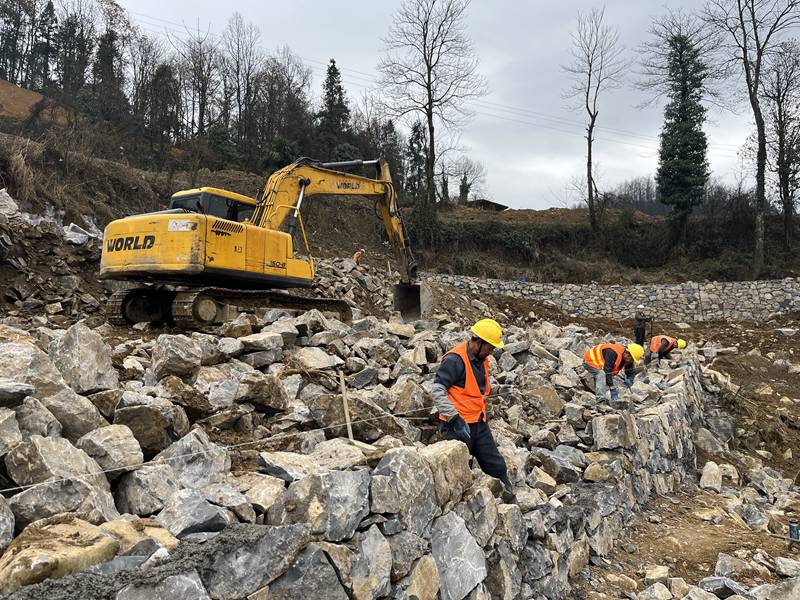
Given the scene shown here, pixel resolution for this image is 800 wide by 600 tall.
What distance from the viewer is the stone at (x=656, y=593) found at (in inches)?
182

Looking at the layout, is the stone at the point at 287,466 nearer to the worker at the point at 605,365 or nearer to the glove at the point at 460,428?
the glove at the point at 460,428

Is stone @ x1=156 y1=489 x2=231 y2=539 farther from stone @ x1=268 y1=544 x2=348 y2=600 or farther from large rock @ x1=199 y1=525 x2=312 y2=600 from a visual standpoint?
stone @ x1=268 y1=544 x2=348 y2=600

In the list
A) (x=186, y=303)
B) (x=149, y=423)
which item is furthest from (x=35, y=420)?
(x=186, y=303)

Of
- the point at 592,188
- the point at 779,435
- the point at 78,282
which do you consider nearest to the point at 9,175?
the point at 78,282

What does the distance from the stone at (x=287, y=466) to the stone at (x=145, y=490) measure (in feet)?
1.83

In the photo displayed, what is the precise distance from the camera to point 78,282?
40.0ft

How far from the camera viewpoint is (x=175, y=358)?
4.90 metres

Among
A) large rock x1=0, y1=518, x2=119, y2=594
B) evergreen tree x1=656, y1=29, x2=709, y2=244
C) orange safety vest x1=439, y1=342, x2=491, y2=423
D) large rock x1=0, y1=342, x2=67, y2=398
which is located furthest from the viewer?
evergreen tree x1=656, y1=29, x2=709, y2=244

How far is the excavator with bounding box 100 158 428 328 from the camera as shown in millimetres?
8844

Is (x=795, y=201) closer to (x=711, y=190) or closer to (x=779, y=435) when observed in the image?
(x=711, y=190)

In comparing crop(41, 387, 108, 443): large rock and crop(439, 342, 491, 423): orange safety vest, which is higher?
crop(41, 387, 108, 443): large rock

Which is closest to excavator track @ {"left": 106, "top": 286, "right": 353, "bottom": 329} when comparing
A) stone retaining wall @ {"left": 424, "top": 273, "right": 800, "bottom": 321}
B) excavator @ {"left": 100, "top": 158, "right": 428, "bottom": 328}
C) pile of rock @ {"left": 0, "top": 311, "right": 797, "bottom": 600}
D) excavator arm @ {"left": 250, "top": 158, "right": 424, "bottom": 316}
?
excavator @ {"left": 100, "top": 158, "right": 428, "bottom": 328}

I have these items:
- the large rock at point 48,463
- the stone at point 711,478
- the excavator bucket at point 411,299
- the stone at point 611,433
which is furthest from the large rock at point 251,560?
the excavator bucket at point 411,299

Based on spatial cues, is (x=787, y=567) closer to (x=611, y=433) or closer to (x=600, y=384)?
(x=611, y=433)
